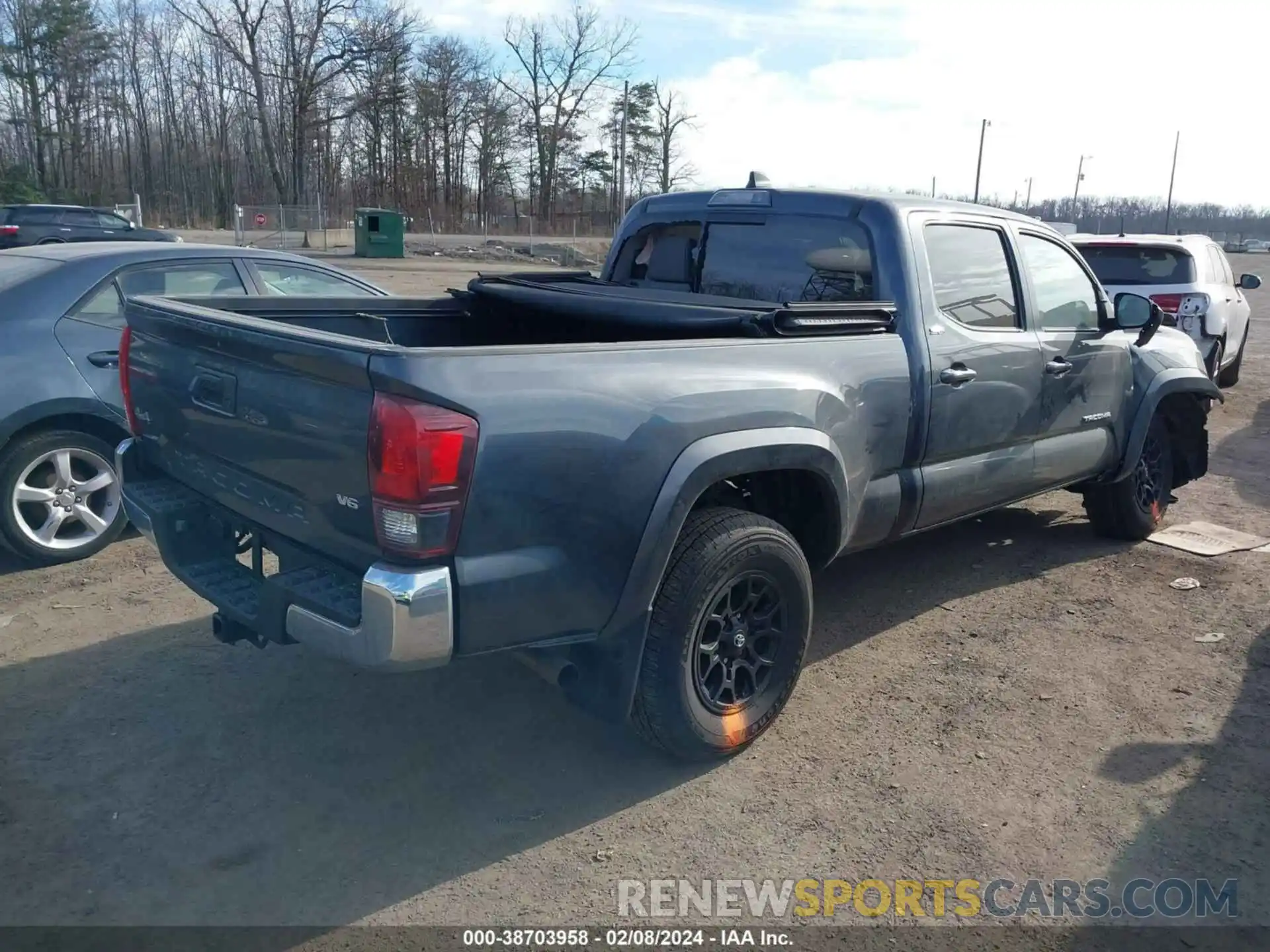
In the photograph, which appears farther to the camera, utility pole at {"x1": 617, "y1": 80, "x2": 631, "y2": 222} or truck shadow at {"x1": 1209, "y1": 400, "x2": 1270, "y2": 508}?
utility pole at {"x1": 617, "y1": 80, "x2": 631, "y2": 222}

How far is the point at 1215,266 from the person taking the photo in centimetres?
1124

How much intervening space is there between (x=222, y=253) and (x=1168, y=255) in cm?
910

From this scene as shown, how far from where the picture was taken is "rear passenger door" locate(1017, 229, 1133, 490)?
501cm

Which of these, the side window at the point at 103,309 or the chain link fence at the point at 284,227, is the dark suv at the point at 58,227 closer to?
the chain link fence at the point at 284,227

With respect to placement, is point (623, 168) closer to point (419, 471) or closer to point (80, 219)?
point (80, 219)

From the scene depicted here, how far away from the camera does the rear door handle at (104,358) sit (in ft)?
17.5

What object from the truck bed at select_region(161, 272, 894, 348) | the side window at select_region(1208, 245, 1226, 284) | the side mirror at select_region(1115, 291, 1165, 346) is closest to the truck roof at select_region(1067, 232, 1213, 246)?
the side window at select_region(1208, 245, 1226, 284)

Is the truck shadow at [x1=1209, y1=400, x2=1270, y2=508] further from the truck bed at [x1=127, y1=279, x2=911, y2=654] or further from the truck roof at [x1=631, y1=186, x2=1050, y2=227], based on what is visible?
the truck bed at [x1=127, y1=279, x2=911, y2=654]

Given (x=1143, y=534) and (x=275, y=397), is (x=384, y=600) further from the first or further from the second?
(x=1143, y=534)

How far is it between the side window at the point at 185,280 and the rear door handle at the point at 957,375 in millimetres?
3983

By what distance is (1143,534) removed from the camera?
619 cm

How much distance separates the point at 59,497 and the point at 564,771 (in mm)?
3378

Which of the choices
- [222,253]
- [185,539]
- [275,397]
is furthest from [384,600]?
[222,253]

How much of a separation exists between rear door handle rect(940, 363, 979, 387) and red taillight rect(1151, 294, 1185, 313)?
7.00 meters
